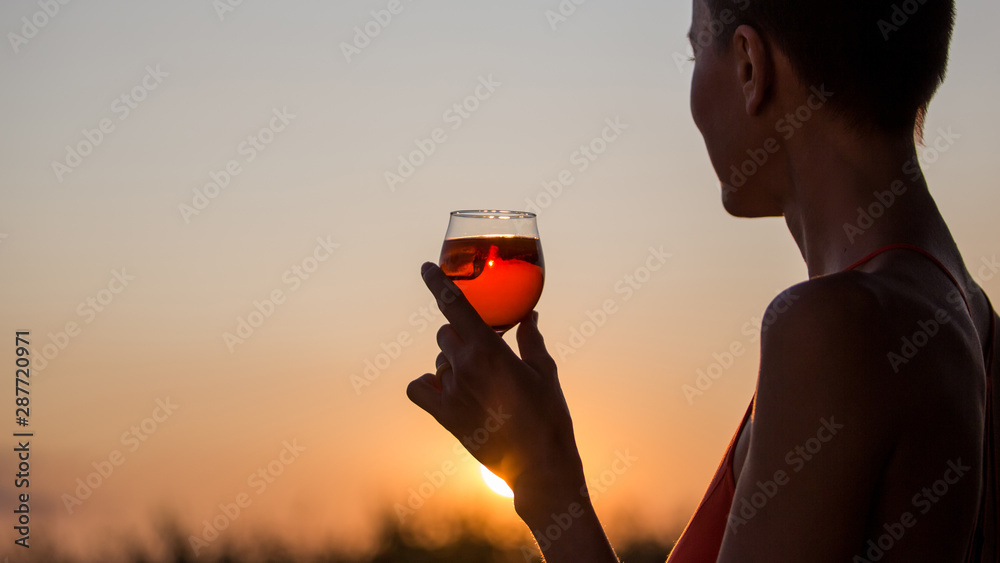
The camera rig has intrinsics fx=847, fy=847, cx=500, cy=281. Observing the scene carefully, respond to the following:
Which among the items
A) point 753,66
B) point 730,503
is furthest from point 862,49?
point 730,503

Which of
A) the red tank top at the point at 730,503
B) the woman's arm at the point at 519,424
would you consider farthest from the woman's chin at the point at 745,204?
the woman's arm at the point at 519,424

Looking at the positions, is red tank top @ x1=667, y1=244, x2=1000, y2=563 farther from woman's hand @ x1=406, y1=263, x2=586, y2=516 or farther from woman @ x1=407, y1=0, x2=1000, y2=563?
woman's hand @ x1=406, y1=263, x2=586, y2=516

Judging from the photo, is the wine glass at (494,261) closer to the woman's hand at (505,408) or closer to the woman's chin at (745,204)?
the woman's hand at (505,408)

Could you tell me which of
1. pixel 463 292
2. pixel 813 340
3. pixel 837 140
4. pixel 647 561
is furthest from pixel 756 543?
pixel 647 561

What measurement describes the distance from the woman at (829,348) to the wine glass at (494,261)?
Answer: 21 centimetres

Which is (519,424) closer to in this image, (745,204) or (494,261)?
(494,261)

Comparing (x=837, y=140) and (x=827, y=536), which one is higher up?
(x=837, y=140)

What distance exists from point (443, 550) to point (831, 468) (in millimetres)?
8854

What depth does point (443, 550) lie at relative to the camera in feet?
32.0

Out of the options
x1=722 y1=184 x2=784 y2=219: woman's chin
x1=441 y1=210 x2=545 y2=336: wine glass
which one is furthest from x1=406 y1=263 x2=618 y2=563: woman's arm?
x1=722 y1=184 x2=784 y2=219: woman's chin

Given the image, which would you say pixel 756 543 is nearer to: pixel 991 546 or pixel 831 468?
pixel 831 468

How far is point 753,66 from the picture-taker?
1.88m

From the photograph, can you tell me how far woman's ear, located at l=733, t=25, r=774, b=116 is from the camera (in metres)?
1.85

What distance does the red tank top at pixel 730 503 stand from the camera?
62.8 inches
